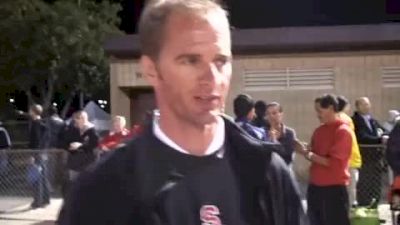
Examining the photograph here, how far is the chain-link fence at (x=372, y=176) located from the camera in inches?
441

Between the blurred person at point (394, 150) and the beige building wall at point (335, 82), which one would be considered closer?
the blurred person at point (394, 150)

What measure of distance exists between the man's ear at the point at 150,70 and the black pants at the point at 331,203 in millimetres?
5828

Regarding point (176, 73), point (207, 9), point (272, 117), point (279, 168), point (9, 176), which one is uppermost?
point (207, 9)

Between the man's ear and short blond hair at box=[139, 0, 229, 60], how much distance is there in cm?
1

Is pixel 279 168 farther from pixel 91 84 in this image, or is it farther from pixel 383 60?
pixel 91 84

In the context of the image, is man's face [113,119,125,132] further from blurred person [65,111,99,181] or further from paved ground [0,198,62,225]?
paved ground [0,198,62,225]

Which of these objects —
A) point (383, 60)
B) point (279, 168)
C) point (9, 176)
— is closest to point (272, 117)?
point (9, 176)

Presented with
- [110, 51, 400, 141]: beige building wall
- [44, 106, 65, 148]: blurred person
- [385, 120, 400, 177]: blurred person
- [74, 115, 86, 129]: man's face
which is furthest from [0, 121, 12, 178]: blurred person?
[385, 120, 400, 177]: blurred person

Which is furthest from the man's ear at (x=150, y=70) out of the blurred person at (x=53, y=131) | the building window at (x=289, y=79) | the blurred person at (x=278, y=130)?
the building window at (x=289, y=79)

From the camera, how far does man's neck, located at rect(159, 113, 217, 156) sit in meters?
1.97

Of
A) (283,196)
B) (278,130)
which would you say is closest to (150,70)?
(283,196)

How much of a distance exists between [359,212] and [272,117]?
1.31 m

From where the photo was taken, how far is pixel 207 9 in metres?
1.96

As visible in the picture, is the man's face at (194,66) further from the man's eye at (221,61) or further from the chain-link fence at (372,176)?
the chain-link fence at (372,176)
